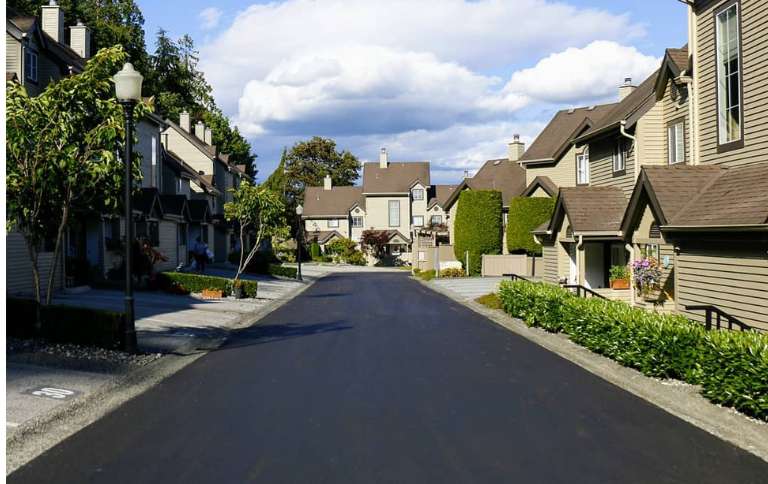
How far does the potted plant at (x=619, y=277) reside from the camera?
25.7 meters

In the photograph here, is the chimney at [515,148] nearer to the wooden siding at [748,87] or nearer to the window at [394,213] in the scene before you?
the window at [394,213]

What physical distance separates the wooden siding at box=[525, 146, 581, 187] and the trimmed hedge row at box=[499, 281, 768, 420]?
24.8 meters

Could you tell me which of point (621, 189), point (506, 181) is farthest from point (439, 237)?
point (621, 189)

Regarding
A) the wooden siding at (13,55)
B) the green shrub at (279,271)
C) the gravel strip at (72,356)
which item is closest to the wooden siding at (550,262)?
the gravel strip at (72,356)

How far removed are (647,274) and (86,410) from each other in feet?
52.7

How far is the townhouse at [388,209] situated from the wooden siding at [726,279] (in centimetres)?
5963

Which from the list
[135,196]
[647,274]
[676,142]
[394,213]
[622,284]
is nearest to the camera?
[647,274]

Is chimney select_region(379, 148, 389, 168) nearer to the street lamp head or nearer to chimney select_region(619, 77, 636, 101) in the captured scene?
chimney select_region(619, 77, 636, 101)

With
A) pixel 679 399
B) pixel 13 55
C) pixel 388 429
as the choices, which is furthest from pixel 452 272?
pixel 388 429

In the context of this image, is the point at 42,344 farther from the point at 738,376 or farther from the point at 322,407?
the point at 738,376

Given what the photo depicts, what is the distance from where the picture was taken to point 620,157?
26.2 meters

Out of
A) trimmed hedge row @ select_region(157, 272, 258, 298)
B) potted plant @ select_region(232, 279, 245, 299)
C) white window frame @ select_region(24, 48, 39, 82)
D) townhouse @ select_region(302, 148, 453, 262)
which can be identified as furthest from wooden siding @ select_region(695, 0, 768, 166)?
townhouse @ select_region(302, 148, 453, 262)

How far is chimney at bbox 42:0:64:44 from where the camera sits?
110 feet

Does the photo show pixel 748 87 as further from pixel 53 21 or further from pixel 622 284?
pixel 53 21
